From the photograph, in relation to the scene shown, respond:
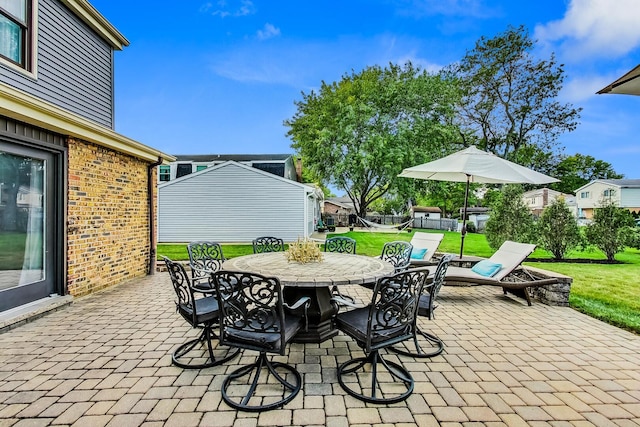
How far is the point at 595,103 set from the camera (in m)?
16.7

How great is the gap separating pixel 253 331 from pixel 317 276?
0.79 meters

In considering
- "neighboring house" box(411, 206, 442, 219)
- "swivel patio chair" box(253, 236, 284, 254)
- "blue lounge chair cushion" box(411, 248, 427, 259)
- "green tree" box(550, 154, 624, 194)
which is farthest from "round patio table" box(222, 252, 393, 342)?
"green tree" box(550, 154, 624, 194)

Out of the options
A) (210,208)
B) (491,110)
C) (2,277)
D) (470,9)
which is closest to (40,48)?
(2,277)

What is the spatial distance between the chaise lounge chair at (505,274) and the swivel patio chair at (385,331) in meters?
2.68

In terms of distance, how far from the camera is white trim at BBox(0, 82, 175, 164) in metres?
3.39

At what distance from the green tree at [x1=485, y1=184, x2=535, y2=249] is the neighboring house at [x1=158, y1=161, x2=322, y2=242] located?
761cm

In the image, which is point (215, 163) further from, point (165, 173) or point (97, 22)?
point (97, 22)

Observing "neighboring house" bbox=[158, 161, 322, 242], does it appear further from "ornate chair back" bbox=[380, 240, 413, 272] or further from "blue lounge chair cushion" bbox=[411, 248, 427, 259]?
"ornate chair back" bbox=[380, 240, 413, 272]

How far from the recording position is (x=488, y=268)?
5203 mm

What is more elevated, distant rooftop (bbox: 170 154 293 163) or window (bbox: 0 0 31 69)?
distant rooftop (bbox: 170 154 293 163)

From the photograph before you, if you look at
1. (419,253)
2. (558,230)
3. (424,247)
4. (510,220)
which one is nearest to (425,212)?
(510,220)

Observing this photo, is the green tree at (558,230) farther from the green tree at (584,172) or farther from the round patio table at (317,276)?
the green tree at (584,172)

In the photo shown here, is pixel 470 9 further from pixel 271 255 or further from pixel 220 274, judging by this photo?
pixel 220 274

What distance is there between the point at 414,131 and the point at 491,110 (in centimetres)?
461
